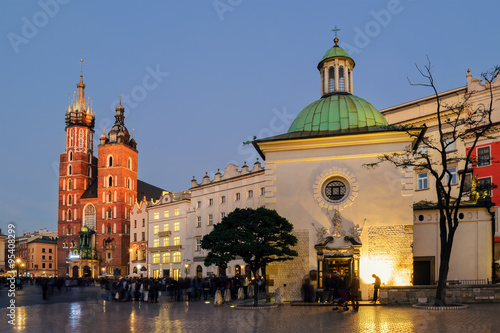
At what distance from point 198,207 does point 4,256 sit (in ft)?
222

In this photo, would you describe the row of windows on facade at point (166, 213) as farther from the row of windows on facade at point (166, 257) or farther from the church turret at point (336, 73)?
the church turret at point (336, 73)

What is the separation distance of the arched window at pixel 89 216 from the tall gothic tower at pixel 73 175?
1043 mm

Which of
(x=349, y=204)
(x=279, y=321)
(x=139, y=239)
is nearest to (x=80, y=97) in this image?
(x=139, y=239)

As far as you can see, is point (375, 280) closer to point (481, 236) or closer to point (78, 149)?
point (481, 236)

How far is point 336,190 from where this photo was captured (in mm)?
26781

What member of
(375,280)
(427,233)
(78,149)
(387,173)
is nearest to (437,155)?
(427,233)

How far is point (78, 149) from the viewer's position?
350ft

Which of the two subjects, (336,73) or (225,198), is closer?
(336,73)

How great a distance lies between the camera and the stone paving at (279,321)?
1534 cm

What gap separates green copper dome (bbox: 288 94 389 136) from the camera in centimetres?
2784

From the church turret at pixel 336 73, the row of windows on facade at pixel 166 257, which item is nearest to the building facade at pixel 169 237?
the row of windows on facade at pixel 166 257

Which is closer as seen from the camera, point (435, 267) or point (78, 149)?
point (435, 267)

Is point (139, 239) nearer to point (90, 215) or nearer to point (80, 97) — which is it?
point (90, 215)

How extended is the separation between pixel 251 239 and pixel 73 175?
8930cm
